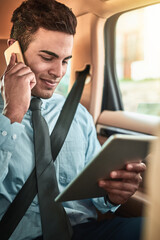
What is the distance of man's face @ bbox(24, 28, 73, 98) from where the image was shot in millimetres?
1024

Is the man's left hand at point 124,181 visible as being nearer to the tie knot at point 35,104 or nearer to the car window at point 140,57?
the tie knot at point 35,104

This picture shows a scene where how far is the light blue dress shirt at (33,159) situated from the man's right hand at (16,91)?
0.13 ft

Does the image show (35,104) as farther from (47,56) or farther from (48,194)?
(48,194)

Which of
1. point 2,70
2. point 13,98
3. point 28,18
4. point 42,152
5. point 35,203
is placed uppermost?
point 28,18

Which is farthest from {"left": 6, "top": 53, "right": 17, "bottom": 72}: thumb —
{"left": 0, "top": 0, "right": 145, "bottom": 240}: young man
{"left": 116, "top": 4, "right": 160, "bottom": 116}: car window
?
{"left": 116, "top": 4, "right": 160, "bottom": 116}: car window

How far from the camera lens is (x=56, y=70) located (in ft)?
3.61

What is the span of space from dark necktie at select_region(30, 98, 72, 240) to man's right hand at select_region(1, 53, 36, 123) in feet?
0.46

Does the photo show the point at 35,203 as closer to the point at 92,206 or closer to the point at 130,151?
the point at 92,206

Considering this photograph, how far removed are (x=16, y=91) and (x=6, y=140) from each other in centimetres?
18

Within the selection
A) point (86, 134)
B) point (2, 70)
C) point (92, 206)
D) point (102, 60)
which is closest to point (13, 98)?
point (2, 70)

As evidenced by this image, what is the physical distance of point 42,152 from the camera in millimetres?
973

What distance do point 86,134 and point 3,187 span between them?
481mm

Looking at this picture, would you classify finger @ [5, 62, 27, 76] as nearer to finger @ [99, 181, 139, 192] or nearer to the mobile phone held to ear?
the mobile phone held to ear

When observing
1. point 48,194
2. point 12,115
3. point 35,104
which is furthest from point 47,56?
point 48,194
